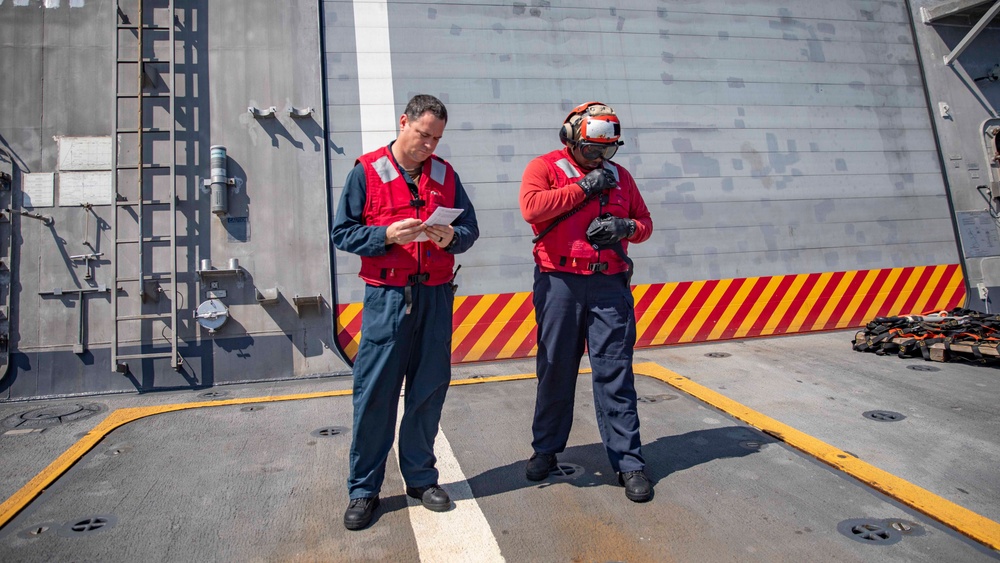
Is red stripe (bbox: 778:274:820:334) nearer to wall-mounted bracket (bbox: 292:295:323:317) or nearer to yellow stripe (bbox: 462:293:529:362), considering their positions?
yellow stripe (bbox: 462:293:529:362)

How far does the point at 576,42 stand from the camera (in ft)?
23.1

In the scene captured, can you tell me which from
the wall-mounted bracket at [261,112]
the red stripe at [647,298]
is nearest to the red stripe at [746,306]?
the red stripe at [647,298]

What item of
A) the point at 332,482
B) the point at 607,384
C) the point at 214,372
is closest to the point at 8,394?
the point at 214,372

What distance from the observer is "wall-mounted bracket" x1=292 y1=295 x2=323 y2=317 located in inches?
231

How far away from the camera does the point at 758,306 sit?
7.08 metres

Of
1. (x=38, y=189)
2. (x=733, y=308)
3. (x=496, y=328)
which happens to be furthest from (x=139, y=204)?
(x=733, y=308)

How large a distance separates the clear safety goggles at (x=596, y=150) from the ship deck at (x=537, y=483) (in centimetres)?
169

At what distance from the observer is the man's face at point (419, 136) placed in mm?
2721

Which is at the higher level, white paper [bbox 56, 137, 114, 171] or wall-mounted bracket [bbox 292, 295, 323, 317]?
white paper [bbox 56, 137, 114, 171]

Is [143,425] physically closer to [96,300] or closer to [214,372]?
[214,372]

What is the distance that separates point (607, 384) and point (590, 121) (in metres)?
1.36

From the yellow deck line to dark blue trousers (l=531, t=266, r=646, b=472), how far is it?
115cm

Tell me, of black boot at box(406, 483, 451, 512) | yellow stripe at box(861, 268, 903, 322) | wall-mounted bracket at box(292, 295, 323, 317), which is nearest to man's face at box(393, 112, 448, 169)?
black boot at box(406, 483, 451, 512)

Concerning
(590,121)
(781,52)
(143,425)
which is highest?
(781,52)
